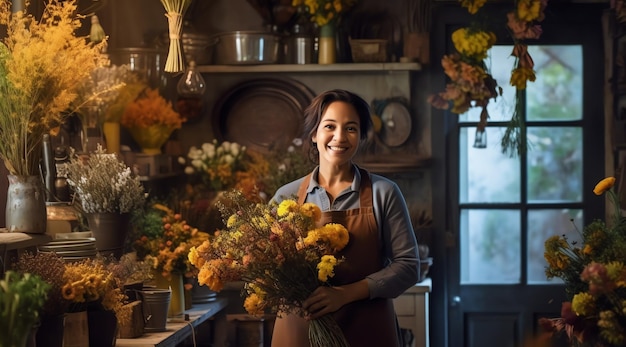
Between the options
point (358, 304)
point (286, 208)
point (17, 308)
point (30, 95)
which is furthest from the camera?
point (358, 304)

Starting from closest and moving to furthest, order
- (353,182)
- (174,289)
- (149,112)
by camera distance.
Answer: (353,182), (174,289), (149,112)

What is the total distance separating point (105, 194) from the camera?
154 inches

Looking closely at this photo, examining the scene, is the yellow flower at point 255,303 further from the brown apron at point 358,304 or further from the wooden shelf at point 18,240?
the wooden shelf at point 18,240

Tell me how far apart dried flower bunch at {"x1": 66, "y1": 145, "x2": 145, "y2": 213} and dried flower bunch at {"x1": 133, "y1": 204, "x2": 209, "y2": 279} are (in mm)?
Answer: 285

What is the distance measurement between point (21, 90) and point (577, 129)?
3.25 m

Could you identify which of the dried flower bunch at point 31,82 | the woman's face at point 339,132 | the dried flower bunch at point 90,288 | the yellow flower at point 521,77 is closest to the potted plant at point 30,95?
the dried flower bunch at point 31,82

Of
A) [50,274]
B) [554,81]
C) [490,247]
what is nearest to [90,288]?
[50,274]

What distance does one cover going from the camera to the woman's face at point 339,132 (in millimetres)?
3330

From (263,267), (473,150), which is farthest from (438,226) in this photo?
(263,267)

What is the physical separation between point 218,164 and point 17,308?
9.75 ft

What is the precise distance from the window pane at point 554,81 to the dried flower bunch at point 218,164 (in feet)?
4.97

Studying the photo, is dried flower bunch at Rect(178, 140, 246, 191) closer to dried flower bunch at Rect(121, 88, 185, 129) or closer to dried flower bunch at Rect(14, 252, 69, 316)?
dried flower bunch at Rect(121, 88, 185, 129)

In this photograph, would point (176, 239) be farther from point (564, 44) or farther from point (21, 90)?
point (564, 44)

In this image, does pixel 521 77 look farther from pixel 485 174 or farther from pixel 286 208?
pixel 286 208
